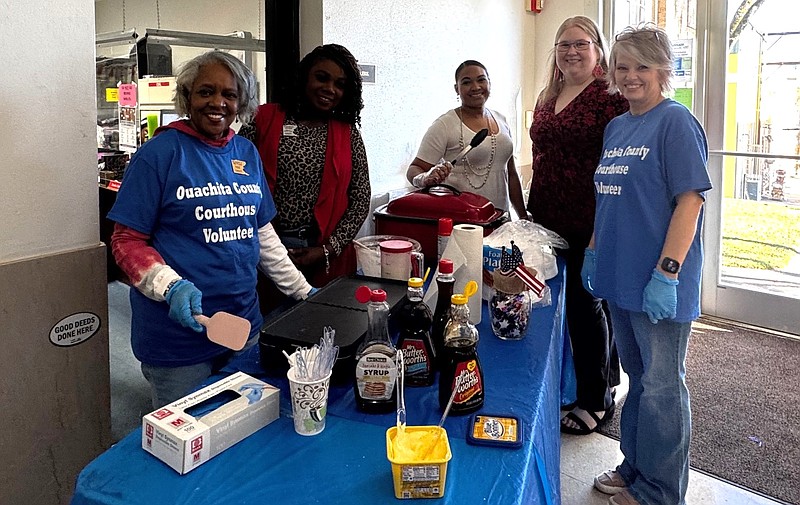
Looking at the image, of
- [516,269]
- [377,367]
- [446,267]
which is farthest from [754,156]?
[377,367]

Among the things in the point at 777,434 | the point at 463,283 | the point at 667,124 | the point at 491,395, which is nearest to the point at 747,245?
the point at 777,434

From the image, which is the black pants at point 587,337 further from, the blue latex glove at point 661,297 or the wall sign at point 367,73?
the wall sign at point 367,73

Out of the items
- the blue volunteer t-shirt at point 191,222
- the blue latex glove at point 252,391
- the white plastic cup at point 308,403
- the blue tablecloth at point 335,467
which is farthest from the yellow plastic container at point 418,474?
the blue volunteer t-shirt at point 191,222

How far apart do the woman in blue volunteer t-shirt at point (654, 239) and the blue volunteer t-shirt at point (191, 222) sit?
1.01 meters

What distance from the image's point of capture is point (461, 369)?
112 centimetres

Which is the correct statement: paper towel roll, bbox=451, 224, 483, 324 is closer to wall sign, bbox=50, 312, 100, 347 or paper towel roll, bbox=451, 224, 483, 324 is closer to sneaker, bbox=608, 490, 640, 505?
sneaker, bbox=608, 490, 640, 505

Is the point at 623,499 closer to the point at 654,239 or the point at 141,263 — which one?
the point at 654,239

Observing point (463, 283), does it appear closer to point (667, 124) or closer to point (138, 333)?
point (667, 124)

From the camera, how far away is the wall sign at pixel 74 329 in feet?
5.31

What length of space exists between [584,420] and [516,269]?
4.03 ft

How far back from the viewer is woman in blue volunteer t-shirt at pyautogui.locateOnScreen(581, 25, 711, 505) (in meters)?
1.62

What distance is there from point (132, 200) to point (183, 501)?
2.46ft

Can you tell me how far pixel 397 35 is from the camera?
2910 mm

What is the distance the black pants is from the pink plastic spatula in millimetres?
1464
